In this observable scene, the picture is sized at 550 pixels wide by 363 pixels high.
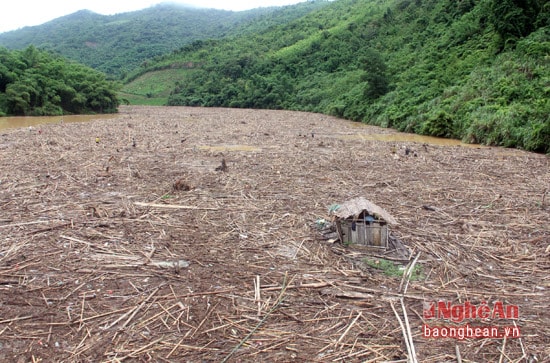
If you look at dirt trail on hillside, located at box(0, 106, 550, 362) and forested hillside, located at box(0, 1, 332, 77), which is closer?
dirt trail on hillside, located at box(0, 106, 550, 362)

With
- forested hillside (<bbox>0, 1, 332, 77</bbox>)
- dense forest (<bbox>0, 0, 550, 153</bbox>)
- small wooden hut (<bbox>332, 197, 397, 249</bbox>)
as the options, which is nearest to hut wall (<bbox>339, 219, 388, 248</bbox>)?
small wooden hut (<bbox>332, 197, 397, 249</bbox>)

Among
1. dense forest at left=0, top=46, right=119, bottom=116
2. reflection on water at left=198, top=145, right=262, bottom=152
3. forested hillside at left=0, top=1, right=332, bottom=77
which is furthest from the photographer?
forested hillside at left=0, top=1, right=332, bottom=77

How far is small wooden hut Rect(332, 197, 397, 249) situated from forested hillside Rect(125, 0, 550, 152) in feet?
36.9

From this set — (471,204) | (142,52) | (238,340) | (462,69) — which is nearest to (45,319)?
(238,340)

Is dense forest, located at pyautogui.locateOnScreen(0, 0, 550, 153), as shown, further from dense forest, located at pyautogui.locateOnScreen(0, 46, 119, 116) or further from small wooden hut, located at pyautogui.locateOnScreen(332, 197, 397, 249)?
small wooden hut, located at pyautogui.locateOnScreen(332, 197, 397, 249)

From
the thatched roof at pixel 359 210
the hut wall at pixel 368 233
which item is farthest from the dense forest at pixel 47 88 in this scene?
the hut wall at pixel 368 233

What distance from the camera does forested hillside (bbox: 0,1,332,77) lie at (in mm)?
95562

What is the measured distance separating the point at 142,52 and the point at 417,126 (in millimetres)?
95495

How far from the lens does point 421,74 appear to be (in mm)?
25688

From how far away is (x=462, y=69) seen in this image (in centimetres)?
2214

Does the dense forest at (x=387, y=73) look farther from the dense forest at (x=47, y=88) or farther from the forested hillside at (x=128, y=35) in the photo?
the forested hillside at (x=128, y=35)

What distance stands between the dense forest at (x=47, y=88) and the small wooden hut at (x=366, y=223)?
31.0 meters

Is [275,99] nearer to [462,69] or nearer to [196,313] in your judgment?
[462,69]

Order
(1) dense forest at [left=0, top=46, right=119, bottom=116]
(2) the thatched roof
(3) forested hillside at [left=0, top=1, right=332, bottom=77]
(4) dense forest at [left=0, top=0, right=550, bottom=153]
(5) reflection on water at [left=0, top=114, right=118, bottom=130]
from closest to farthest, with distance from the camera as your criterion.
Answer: (2) the thatched roof, (4) dense forest at [left=0, top=0, right=550, bottom=153], (5) reflection on water at [left=0, top=114, right=118, bottom=130], (1) dense forest at [left=0, top=46, right=119, bottom=116], (3) forested hillside at [left=0, top=1, right=332, bottom=77]
